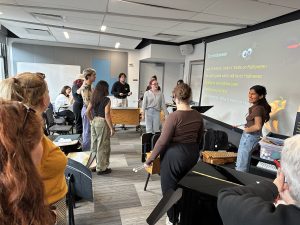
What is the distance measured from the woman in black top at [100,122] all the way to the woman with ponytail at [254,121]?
74.0 inches

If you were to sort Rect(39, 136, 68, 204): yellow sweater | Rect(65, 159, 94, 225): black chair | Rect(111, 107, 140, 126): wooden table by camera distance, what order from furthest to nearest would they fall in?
Rect(111, 107, 140, 126): wooden table, Rect(65, 159, 94, 225): black chair, Rect(39, 136, 68, 204): yellow sweater

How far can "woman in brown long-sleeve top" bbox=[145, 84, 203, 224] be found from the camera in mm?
2020

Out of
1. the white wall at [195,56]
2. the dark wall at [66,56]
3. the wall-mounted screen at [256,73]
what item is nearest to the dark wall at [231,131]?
the wall-mounted screen at [256,73]

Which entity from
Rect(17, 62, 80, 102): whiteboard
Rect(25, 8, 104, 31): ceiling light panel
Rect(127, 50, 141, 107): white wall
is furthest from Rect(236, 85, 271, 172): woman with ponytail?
Rect(17, 62, 80, 102): whiteboard

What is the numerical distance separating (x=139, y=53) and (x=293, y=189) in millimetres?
7697

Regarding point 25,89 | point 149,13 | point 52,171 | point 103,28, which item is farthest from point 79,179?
point 103,28

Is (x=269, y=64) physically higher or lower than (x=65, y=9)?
lower

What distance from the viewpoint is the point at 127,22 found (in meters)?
4.05

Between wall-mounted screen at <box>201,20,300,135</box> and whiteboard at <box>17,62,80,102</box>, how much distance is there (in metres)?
4.49

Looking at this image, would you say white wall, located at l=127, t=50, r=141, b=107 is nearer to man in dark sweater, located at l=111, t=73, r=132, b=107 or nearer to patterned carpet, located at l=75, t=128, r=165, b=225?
man in dark sweater, located at l=111, t=73, r=132, b=107

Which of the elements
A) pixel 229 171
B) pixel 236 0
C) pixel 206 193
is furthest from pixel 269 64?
pixel 206 193

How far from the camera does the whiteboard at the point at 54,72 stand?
701 centimetres

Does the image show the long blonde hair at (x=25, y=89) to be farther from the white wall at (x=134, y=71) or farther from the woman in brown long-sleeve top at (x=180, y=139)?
the white wall at (x=134, y=71)

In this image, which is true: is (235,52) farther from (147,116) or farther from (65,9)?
(65,9)
